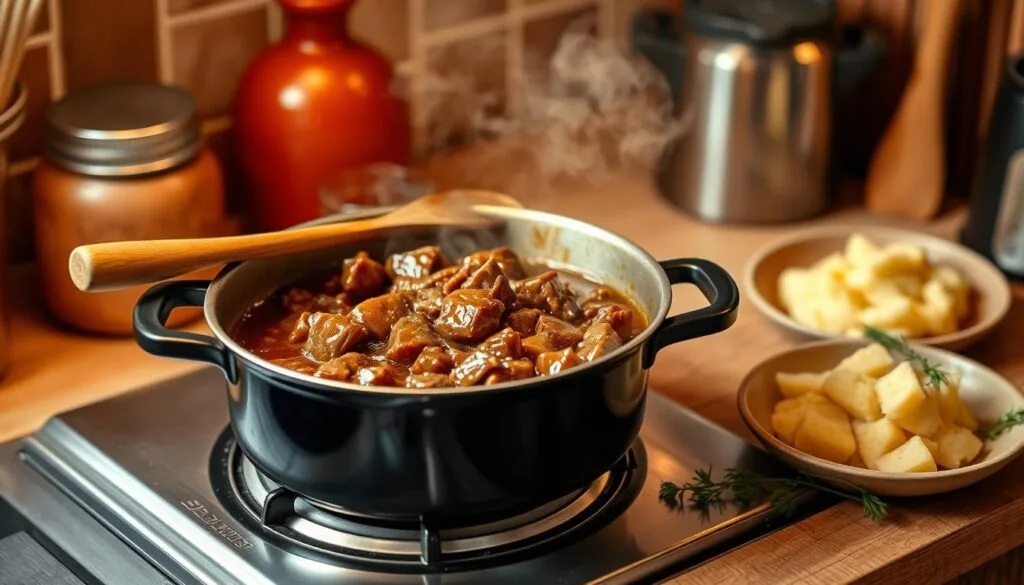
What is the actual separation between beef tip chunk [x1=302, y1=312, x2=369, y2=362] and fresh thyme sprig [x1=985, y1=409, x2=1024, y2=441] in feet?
1.77

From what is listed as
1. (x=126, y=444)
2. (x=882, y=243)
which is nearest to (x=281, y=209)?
(x=126, y=444)

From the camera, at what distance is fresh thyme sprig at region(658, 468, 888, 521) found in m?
1.12

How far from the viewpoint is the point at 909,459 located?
113 centimetres

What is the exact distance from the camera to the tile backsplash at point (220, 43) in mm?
1491

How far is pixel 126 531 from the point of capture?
1105mm

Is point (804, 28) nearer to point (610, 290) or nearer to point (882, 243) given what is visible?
point (882, 243)

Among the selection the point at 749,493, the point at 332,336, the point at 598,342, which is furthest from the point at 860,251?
the point at 332,336

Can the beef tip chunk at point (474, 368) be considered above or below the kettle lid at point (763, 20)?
below

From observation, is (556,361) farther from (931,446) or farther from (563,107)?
(563,107)

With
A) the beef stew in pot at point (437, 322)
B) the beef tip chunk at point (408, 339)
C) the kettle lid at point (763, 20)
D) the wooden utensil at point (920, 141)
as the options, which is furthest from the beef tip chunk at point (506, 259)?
the wooden utensil at point (920, 141)

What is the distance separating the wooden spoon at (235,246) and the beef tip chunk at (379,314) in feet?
0.26

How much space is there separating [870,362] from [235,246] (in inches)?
21.7

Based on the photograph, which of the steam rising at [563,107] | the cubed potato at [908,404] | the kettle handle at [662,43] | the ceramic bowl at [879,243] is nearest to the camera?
the cubed potato at [908,404]

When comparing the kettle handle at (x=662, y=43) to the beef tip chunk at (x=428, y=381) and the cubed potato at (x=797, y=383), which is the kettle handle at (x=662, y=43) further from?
the beef tip chunk at (x=428, y=381)
